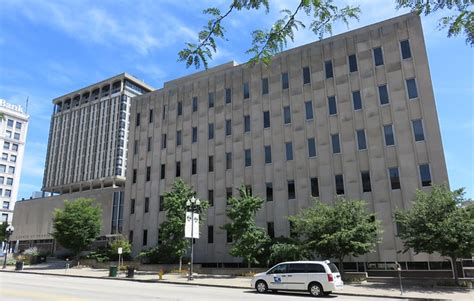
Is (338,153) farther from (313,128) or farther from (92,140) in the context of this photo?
(92,140)

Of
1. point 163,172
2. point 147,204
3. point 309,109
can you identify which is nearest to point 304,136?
point 309,109

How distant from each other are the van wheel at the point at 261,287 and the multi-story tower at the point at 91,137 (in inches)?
3308

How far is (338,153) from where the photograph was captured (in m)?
34.0

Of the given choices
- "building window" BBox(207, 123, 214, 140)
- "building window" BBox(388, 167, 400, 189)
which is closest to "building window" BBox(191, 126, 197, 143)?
"building window" BBox(207, 123, 214, 140)

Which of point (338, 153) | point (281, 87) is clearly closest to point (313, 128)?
point (338, 153)

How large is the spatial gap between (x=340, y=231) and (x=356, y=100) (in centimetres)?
1444

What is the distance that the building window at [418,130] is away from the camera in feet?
101

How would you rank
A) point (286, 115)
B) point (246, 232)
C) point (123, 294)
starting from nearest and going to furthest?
point (123, 294)
point (246, 232)
point (286, 115)

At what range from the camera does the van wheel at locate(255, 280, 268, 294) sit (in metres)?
20.7

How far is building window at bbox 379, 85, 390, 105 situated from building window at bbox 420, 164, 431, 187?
21.0 feet

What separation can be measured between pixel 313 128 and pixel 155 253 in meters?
19.7

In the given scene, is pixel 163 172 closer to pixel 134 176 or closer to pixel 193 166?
pixel 193 166

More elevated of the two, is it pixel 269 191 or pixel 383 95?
pixel 383 95

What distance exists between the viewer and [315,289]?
1923 cm
